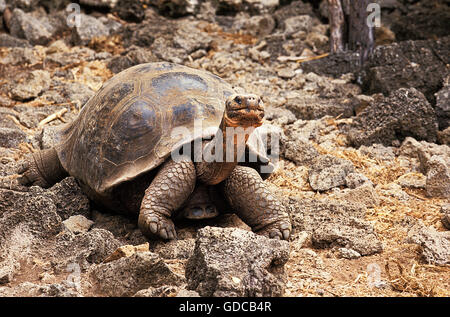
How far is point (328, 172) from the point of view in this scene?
416cm

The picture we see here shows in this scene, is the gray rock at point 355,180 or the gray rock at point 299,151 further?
the gray rock at point 299,151

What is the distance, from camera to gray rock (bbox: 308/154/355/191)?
4.07 meters

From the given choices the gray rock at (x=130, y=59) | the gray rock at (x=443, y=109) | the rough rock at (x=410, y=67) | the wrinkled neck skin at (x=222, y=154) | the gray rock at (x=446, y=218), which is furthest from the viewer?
the gray rock at (x=130, y=59)

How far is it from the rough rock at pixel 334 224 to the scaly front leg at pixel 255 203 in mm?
168

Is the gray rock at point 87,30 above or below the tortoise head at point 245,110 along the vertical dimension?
below

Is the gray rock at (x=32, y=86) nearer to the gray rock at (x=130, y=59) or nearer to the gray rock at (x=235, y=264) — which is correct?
the gray rock at (x=130, y=59)

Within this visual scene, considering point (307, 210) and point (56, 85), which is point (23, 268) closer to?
point (307, 210)

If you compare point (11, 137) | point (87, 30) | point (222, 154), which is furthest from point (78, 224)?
point (87, 30)

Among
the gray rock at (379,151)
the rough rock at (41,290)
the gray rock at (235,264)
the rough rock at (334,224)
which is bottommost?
the gray rock at (379,151)

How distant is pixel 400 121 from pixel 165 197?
2.38 m

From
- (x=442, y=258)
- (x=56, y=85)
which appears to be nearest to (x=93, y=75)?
(x=56, y=85)

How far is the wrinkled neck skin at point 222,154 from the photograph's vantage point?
292 cm

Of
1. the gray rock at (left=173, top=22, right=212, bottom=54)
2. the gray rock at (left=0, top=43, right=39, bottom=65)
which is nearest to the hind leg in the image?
the gray rock at (left=0, top=43, right=39, bottom=65)

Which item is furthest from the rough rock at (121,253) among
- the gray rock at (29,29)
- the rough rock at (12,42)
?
the gray rock at (29,29)
